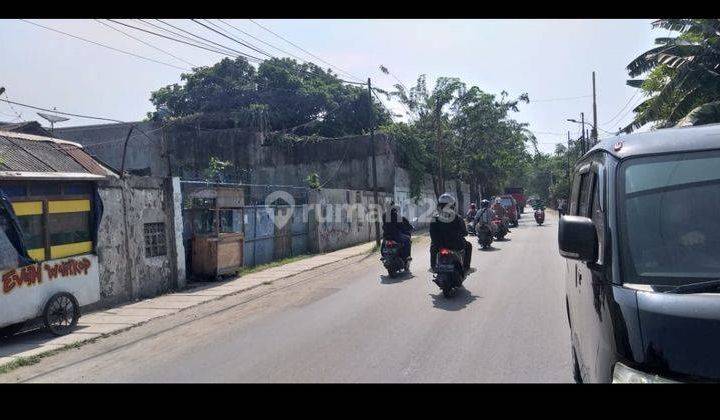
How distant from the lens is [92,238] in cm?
1070

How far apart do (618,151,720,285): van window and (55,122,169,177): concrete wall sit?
31515 mm

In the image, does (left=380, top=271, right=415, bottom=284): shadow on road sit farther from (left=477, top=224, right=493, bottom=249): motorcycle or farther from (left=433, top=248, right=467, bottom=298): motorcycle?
(left=477, top=224, right=493, bottom=249): motorcycle

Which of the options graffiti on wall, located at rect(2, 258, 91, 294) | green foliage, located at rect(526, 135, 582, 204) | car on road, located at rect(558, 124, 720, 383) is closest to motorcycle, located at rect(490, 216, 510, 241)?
graffiti on wall, located at rect(2, 258, 91, 294)

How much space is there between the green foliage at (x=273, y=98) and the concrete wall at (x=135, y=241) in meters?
23.5

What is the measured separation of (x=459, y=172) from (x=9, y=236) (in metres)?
37.0

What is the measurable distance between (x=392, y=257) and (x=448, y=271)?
3427mm

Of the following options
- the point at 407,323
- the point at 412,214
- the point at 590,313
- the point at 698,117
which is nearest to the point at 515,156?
the point at 412,214

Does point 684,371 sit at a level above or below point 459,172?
below

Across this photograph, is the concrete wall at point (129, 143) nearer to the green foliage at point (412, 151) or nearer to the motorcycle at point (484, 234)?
the green foliage at point (412, 151)

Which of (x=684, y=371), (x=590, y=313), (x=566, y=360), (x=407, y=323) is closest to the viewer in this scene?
(x=684, y=371)

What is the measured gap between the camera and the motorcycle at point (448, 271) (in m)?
10.1

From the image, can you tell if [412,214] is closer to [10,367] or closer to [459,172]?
[459,172]

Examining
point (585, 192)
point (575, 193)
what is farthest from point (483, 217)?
point (585, 192)

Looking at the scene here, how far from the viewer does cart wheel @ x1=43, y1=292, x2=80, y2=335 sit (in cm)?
882
